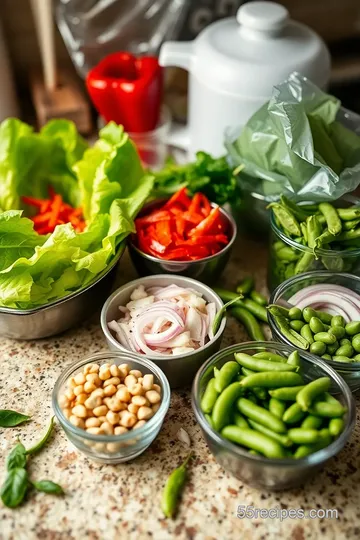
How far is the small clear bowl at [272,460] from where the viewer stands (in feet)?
2.86

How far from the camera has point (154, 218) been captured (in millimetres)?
1265

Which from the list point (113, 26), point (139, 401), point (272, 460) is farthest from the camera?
point (113, 26)

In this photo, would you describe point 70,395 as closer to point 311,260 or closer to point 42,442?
point 42,442

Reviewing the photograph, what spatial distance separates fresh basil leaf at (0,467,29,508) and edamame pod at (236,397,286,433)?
35cm

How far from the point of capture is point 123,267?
1.41 meters

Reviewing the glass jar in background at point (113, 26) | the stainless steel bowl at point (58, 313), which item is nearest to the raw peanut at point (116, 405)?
the stainless steel bowl at point (58, 313)

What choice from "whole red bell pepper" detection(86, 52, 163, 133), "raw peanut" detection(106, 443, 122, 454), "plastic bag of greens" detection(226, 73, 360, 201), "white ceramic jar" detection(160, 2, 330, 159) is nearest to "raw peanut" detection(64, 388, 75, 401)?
"raw peanut" detection(106, 443, 122, 454)

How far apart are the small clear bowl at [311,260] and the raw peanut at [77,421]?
525 millimetres

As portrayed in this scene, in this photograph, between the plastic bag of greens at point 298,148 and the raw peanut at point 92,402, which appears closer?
the raw peanut at point 92,402

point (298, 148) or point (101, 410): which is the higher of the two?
point (298, 148)

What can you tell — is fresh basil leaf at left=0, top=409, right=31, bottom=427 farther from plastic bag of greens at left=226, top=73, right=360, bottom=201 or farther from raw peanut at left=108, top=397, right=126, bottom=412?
plastic bag of greens at left=226, top=73, right=360, bottom=201

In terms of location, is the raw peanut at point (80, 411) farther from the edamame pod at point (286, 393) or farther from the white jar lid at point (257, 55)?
the white jar lid at point (257, 55)

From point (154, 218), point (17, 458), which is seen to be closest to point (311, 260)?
point (154, 218)

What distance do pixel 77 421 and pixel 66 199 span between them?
0.65 meters
